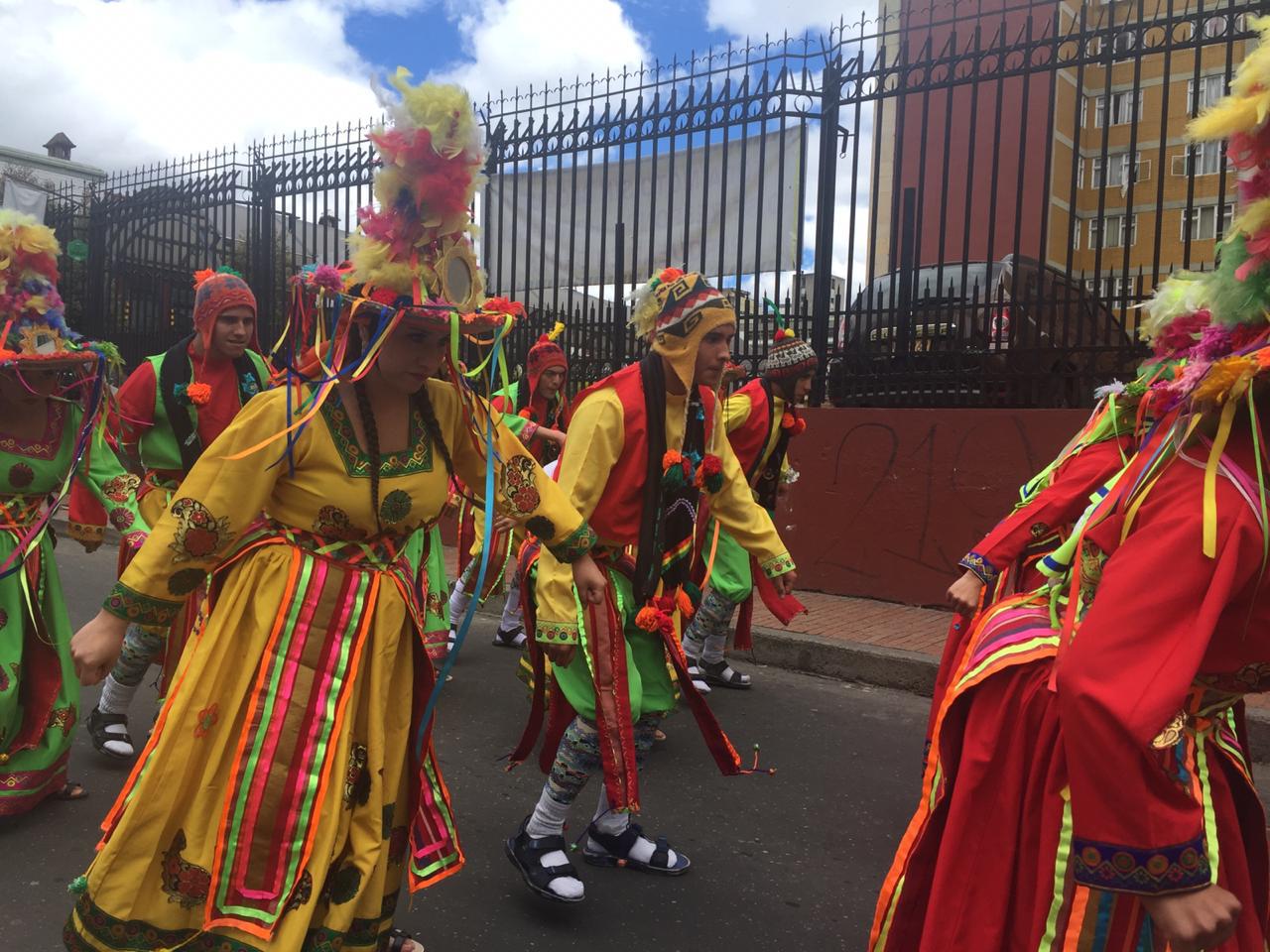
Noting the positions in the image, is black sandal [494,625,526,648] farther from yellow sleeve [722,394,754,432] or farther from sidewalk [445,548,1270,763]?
yellow sleeve [722,394,754,432]

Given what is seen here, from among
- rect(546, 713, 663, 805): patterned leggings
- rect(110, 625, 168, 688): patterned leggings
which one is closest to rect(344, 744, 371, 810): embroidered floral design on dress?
rect(546, 713, 663, 805): patterned leggings

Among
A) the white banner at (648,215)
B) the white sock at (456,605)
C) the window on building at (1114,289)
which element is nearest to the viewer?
the white sock at (456,605)

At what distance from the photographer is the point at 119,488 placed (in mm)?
4133

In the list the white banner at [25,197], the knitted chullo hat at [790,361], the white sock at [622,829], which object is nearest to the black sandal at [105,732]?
the white sock at [622,829]

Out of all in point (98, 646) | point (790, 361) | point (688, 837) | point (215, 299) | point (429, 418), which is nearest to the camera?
point (98, 646)

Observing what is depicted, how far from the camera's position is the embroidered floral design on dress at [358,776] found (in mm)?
2605

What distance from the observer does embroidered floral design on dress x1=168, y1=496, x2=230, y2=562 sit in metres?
2.51

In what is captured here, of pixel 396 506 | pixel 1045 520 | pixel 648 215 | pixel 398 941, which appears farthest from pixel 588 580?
pixel 648 215

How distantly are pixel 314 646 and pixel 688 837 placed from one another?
202cm

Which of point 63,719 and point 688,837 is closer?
point 688,837

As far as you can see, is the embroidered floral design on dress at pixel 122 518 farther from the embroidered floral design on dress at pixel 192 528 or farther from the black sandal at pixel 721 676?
the black sandal at pixel 721 676

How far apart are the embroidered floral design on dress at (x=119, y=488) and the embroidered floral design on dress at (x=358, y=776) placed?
2045mm

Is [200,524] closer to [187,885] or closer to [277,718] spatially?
[277,718]

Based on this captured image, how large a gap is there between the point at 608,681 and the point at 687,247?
674 centimetres
